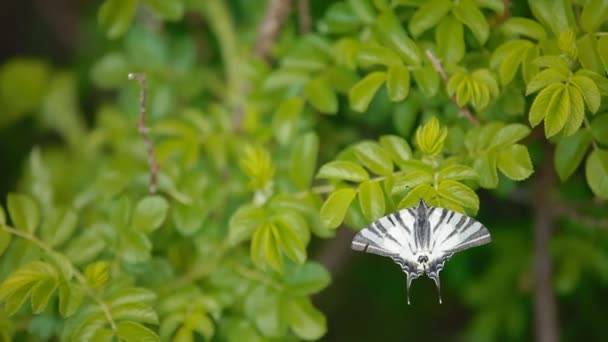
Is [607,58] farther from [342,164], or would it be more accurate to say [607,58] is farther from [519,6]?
[342,164]

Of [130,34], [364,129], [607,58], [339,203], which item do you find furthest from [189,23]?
[607,58]

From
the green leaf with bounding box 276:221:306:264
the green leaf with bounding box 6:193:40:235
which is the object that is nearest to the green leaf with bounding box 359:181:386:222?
the green leaf with bounding box 276:221:306:264

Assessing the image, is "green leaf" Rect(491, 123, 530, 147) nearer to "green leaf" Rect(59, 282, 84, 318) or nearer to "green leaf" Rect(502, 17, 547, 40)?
"green leaf" Rect(502, 17, 547, 40)

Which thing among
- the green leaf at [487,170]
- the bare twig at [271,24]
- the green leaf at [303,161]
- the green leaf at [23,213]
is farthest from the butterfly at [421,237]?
the bare twig at [271,24]

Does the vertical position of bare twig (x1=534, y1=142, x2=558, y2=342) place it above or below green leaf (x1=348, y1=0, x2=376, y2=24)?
below

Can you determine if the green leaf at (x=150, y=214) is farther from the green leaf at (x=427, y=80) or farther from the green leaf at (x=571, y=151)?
the green leaf at (x=571, y=151)

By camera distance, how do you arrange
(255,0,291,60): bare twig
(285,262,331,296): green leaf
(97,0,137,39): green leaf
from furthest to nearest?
1. (255,0,291,60): bare twig
2. (97,0,137,39): green leaf
3. (285,262,331,296): green leaf

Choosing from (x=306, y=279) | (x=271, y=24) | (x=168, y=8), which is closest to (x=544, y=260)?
(x=306, y=279)
